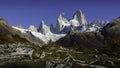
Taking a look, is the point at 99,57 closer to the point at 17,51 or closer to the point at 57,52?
the point at 57,52

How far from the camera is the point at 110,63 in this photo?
121 m

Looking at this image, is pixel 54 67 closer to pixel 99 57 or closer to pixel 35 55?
pixel 99 57

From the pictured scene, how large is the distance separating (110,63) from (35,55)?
4481 centimetres

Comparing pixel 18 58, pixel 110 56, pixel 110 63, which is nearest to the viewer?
pixel 110 63

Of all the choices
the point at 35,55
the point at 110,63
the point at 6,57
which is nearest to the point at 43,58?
the point at 35,55

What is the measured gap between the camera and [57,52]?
163 metres

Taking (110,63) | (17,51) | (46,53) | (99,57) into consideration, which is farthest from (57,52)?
(110,63)

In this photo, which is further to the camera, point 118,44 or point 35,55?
point 35,55

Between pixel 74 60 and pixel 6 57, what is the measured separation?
1377 inches

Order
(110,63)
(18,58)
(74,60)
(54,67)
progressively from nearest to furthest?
(54,67), (110,63), (74,60), (18,58)

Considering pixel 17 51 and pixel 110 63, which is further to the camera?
pixel 17 51

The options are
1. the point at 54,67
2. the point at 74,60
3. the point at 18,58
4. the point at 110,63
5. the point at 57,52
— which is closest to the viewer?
the point at 54,67

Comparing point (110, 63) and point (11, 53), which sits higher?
point (11, 53)

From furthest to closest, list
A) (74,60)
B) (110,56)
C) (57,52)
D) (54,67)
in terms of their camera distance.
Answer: (57,52) → (110,56) → (74,60) → (54,67)
